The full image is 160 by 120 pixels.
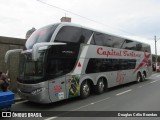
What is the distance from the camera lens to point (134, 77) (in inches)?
630

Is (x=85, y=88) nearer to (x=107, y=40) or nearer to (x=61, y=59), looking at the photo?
(x=61, y=59)

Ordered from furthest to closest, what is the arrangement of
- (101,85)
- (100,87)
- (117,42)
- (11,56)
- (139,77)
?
(139,77)
(117,42)
(11,56)
(101,85)
(100,87)

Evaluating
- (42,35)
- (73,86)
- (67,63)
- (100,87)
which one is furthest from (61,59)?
(100,87)

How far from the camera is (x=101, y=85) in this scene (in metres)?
11.7

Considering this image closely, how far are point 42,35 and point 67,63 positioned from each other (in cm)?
172

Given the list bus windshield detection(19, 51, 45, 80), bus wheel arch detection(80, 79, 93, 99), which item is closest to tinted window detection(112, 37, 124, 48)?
bus wheel arch detection(80, 79, 93, 99)

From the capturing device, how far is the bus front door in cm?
841

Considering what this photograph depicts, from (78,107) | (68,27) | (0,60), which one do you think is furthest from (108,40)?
(0,60)

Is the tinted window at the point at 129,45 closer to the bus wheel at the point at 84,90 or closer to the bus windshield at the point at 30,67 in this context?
the bus wheel at the point at 84,90

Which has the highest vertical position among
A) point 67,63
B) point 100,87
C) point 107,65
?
point 67,63

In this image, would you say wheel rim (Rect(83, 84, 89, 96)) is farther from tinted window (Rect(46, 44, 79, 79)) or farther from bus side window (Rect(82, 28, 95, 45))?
bus side window (Rect(82, 28, 95, 45))

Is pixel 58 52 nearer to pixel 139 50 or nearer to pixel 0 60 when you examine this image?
pixel 0 60

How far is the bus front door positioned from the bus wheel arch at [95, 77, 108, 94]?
292 centimetres

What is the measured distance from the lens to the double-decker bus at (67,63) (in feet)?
27.1
